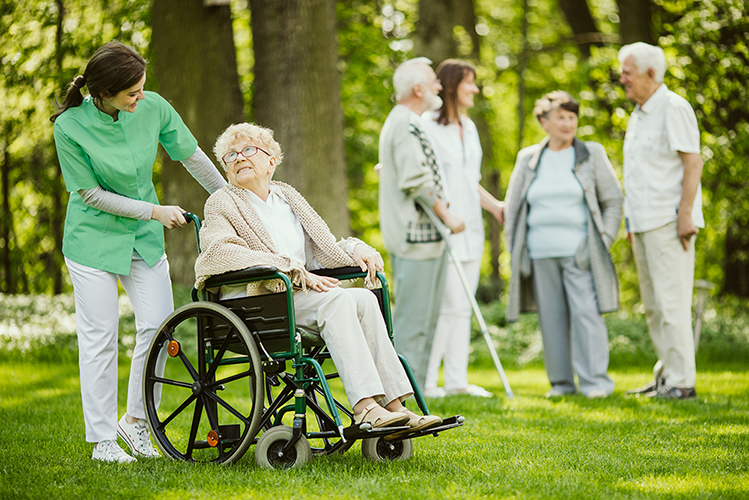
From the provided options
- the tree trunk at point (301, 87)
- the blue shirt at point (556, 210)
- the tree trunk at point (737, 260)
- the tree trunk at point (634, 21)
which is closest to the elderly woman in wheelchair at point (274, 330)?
the blue shirt at point (556, 210)

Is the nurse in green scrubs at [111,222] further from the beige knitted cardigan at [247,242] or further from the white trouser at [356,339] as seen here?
the white trouser at [356,339]

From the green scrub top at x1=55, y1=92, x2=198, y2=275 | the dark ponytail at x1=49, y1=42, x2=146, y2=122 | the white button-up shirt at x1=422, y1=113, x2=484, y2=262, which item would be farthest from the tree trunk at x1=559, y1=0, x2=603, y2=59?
the dark ponytail at x1=49, y1=42, x2=146, y2=122

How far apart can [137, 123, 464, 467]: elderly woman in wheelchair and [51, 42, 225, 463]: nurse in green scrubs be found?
19cm

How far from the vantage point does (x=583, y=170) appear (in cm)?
522

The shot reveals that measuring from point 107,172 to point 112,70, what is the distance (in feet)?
1.35

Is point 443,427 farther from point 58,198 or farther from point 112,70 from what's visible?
point 58,198

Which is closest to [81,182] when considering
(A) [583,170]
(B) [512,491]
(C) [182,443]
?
(C) [182,443]

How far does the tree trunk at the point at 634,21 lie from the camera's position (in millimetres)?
9672

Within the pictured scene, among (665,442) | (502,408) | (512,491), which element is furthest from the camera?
(502,408)

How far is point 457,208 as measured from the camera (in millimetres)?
5297

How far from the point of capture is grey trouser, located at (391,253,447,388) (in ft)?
16.7

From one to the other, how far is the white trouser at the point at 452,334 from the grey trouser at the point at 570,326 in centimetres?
48

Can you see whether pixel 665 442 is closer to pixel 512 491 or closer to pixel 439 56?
pixel 512 491

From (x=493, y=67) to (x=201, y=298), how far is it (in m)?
11.5
